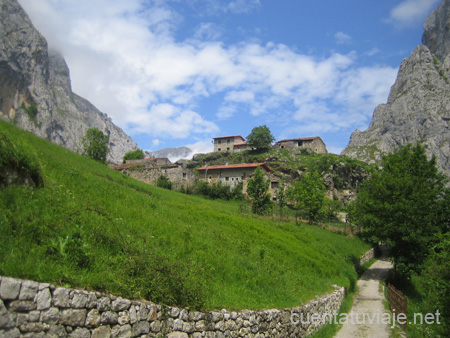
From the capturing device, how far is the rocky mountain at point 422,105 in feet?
447

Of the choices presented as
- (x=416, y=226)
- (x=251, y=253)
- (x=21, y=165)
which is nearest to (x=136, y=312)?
(x=21, y=165)

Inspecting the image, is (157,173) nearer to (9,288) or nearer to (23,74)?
(9,288)

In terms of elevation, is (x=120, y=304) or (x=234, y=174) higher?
(x=234, y=174)

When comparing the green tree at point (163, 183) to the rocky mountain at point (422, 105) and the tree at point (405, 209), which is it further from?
the rocky mountain at point (422, 105)

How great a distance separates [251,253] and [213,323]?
25.1 ft

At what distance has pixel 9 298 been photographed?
4312 mm

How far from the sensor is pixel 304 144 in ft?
299

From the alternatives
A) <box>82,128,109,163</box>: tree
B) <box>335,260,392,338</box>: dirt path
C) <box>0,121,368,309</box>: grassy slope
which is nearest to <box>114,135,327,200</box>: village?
<box>82,128,109,163</box>: tree

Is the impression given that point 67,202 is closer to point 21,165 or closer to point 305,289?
point 21,165

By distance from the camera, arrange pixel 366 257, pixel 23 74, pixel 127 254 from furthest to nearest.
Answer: pixel 23 74, pixel 366 257, pixel 127 254

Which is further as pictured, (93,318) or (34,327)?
(93,318)

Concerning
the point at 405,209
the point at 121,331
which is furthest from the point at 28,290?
the point at 405,209

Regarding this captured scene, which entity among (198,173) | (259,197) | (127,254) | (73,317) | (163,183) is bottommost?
(73,317)

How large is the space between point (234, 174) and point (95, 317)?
2405 inches
